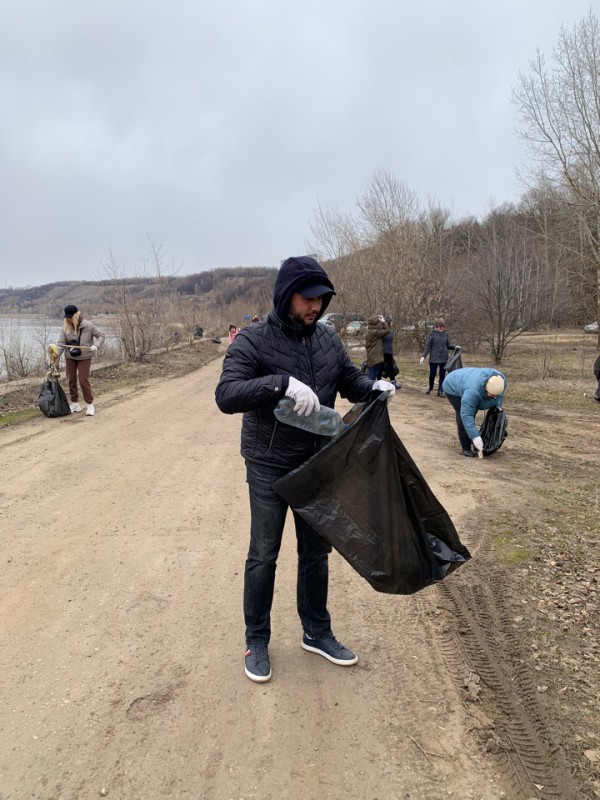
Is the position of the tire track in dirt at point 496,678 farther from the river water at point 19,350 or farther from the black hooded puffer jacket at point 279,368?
the river water at point 19,350

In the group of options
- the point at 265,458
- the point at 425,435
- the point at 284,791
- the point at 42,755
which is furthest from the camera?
the point at 425,435

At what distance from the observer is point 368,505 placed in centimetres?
236

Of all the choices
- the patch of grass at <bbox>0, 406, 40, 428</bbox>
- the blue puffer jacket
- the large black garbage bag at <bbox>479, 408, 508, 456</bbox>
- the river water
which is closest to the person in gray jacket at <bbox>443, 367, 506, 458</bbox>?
the blue puffer jacket

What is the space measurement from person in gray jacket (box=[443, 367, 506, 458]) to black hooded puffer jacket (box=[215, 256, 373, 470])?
4.16 m

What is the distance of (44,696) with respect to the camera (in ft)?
8.10

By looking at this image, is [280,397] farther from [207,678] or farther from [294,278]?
[207,678]

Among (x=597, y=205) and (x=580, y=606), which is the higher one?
(x=597, y=205)

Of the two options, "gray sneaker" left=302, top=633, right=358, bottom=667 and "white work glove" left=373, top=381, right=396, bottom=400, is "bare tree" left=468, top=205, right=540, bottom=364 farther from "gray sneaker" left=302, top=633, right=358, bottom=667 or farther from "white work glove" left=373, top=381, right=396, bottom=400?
"gray sneaker" left=302, top=633, right=358, bottom=667

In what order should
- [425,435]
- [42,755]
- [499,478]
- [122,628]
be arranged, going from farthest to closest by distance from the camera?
[425,435]
[499,478]
[122,628]
[42,755]

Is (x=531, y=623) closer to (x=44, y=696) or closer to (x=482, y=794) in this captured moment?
(x=482, y=794)

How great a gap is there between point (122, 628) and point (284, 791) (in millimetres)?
1417

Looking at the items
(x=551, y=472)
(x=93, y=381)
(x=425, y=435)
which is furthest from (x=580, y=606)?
(x=93, y=381)

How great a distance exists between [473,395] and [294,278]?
4613 millimetres

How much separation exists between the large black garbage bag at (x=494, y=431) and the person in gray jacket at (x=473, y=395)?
0.41 ft
